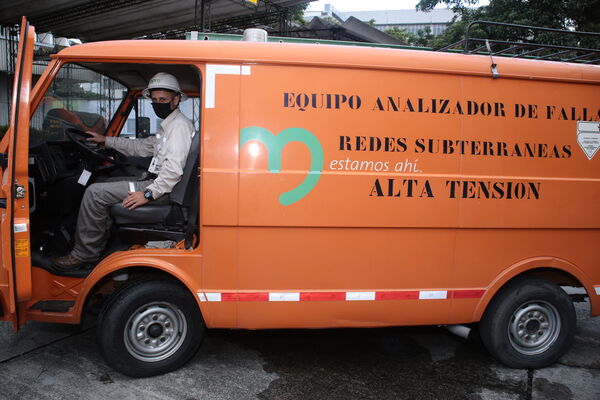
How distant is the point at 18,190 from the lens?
2922 millimetres

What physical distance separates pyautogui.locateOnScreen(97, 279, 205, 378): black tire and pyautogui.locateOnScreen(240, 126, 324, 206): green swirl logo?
1.07 m

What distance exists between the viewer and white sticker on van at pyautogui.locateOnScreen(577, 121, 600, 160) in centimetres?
351

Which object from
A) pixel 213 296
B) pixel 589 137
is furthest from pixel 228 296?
pixel 589 137

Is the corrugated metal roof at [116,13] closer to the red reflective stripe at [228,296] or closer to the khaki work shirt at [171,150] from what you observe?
the khaki work shirt at [171,150]

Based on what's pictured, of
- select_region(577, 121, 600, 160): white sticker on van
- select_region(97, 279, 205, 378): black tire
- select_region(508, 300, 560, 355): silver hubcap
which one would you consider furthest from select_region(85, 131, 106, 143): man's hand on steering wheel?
select_region(577, 121, 600, 160): white sticker on van

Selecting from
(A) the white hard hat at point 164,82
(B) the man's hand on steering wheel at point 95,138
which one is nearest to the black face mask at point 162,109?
(A) the white hard hat at point 164,82

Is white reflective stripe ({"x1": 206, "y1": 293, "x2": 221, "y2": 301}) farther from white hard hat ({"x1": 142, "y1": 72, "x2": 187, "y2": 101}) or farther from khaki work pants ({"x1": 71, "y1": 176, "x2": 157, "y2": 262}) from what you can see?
white hard hat ({"x1": 142, "y1": 72, "x2": 187, "y2": 101})

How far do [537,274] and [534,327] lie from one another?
42cm

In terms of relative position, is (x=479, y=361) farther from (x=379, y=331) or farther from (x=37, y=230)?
(x=37, y=230)

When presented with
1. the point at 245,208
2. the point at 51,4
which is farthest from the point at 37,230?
the point at 51,4

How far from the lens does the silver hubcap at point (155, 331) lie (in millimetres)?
3279

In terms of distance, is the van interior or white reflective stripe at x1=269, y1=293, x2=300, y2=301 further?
the van interior

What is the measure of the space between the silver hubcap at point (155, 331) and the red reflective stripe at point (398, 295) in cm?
144

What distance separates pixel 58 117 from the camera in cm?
392
